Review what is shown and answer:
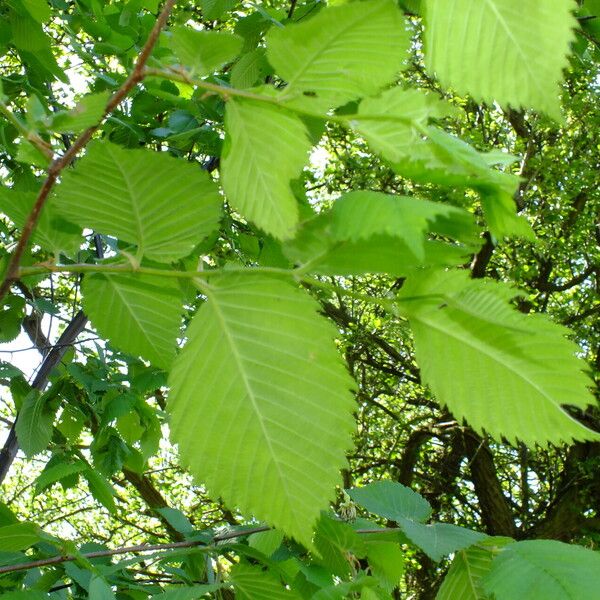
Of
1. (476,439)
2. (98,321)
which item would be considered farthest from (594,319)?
(98,321)

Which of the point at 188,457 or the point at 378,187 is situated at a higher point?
the point at 378,187

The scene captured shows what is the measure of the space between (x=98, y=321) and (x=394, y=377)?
599cm

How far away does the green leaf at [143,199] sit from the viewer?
438 millimetres

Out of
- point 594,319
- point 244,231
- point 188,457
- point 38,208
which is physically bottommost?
point 188,457

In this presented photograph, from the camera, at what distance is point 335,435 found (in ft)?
1.40

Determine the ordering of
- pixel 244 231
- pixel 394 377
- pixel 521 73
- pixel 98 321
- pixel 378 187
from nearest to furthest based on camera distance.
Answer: pixel 521 73 → pixel 98 321 → pixel 244 231 → pixel 378 187 → pixel 394 377

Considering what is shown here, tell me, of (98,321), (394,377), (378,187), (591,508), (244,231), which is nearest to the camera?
(98,321)

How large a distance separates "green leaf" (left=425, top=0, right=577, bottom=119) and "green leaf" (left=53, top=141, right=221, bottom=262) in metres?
0.16

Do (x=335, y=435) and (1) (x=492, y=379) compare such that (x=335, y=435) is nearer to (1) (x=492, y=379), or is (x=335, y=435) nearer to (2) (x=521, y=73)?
→ (1) (x=492, y=379)

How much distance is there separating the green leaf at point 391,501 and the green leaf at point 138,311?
42cm

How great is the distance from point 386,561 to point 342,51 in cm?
68

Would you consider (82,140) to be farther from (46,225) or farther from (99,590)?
(99,590)

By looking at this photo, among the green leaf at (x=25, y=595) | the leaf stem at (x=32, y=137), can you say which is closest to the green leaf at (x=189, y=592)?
the green leaf at (x=25, y=595)

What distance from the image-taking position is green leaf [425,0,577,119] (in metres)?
0.34
